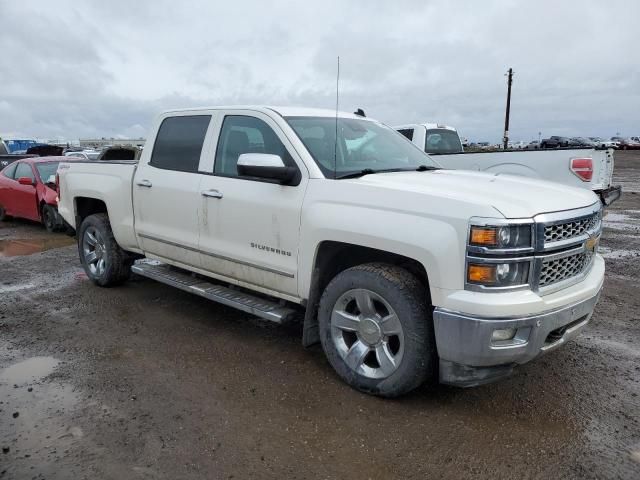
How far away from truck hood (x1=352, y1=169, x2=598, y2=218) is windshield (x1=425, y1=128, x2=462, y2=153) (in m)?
7.17

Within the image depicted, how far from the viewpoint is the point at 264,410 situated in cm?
350

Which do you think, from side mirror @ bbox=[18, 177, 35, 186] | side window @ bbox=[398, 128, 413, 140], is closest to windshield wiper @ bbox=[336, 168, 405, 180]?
side window @ bbox=[398, 128, 413, 140]

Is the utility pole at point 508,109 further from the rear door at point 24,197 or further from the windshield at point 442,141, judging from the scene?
the rear door at point 24,197

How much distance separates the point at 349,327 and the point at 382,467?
3.45 ft

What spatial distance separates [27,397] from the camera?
3.70 metres

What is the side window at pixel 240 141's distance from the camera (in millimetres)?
4305

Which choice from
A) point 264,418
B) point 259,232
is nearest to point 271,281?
point 259,232

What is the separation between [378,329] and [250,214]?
139 cm

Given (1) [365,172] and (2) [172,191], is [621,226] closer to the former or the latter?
(1) [365,172]

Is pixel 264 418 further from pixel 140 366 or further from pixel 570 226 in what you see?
pixel 570 226

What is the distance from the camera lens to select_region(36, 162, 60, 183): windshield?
35.5ft

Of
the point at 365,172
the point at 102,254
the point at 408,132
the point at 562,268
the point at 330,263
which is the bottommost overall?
the point at 102,254

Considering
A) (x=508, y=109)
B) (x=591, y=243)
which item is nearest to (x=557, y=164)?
(x=591, y=243)

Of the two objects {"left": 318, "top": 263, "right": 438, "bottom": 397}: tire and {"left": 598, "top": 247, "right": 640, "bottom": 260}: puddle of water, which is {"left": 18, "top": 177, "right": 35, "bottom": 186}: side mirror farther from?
{"left": 598, "top": 247, "right": 640, "bottom": 260}: puddle of water
